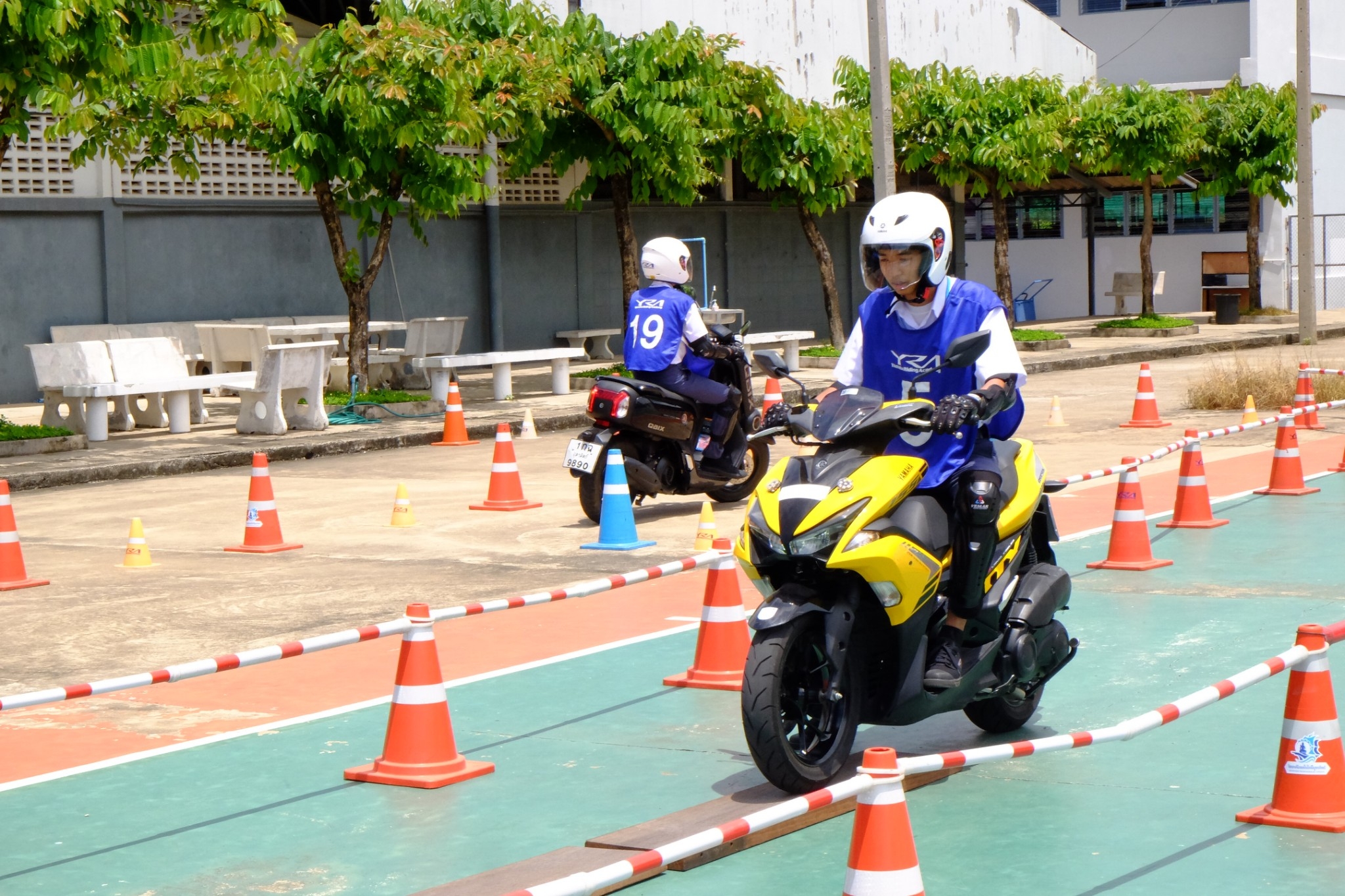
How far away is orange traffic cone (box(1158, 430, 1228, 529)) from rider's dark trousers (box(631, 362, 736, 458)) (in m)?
3.01

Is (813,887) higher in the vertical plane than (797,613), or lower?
lower

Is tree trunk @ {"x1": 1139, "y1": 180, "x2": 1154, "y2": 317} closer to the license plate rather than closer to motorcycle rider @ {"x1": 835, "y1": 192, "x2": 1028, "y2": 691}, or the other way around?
the license plate

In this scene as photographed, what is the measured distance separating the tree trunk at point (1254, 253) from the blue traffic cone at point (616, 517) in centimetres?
2973

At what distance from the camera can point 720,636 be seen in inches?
301

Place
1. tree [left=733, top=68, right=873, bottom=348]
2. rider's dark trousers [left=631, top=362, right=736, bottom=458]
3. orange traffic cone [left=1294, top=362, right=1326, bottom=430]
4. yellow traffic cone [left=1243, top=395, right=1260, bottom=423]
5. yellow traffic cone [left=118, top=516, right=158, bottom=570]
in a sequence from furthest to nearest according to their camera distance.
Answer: tree [left=733, top=68, right=873, bottom=348] → yellow traffic cone [left=1243, top=395, right=1260, bottom=423] → orange traffic cone [left=1294, top=362, right=1326, bottom=430] → rider's dark trousers [left=631, top=362, right=736, bottom=458] → yellow traffic cone [left=118, top=516, right=158, bottom=570]

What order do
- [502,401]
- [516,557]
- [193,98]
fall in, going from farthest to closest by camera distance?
[502,401] < [193,98] < [516,557]

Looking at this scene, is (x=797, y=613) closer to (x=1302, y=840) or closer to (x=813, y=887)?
(x=813, y=887)

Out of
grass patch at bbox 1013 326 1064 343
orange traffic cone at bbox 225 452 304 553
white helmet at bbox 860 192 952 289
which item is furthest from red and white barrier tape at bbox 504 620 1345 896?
grass patch at bbox 1013 326 1064 343

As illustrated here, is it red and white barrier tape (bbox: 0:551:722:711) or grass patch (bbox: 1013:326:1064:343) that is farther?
grass patch (bbox: 1013:326:1064:343)

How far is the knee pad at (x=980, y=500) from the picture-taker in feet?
19.5

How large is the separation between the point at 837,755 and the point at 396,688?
1576mm

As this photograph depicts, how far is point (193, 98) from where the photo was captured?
20328 mm

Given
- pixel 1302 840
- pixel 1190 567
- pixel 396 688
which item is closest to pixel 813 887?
pixel 1302 840

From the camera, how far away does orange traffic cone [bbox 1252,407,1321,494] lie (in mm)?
13047
